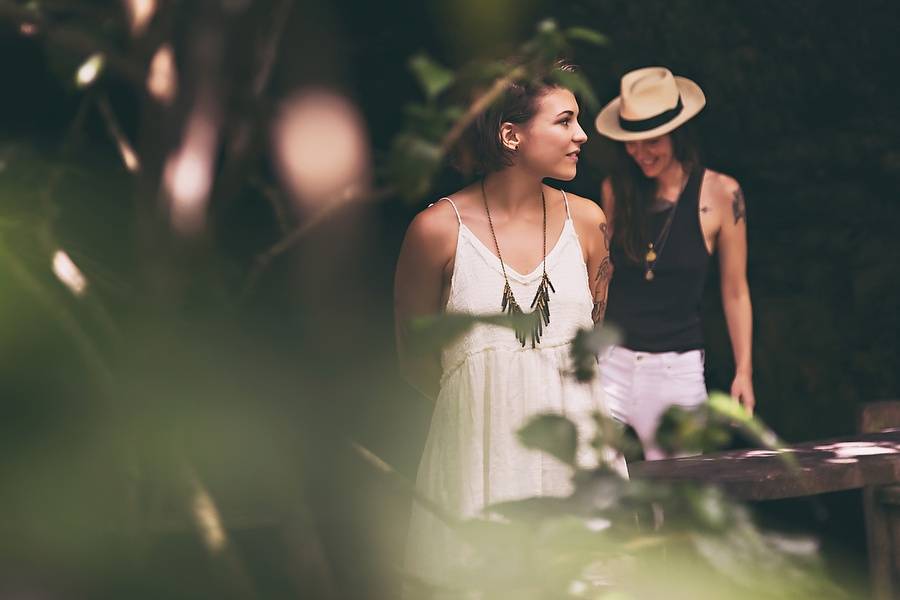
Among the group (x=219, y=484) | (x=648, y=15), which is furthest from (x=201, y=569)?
(x=648, y=15)

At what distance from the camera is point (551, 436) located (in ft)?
4.08

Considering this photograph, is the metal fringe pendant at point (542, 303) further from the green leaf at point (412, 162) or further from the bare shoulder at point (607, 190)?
the bare shoulder at point (607, 190)

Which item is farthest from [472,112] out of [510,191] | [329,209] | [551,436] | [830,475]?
[830,475]

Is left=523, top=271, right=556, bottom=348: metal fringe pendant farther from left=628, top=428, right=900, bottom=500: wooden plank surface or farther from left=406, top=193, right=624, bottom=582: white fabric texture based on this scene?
left=628, top=428, right=900, bottom=500: wooden plank surface

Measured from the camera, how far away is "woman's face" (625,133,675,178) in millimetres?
4859

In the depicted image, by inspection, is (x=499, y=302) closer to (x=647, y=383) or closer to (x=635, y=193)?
(x=647, y=383)

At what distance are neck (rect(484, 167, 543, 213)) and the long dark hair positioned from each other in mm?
1648

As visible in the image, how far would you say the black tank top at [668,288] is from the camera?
4.62 m

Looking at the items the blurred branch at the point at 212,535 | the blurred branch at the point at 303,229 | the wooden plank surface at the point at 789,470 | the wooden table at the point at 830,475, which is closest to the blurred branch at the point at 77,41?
the blurred branch at the point at 303,229

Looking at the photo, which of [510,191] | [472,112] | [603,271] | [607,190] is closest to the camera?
[472,112]

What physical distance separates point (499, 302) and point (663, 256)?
6.16 feet

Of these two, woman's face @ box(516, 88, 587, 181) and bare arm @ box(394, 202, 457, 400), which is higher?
woman's face @ box(516, 88, 587, 181)

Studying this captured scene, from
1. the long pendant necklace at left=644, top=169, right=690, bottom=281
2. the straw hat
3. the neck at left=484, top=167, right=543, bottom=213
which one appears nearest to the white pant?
the long pendant necklace at left=644, top=169, right=690, bottom=281

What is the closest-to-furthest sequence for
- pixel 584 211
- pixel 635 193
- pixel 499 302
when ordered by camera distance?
1. pixel 499 302
2. pixel 584 211
3. pixel 635 193
